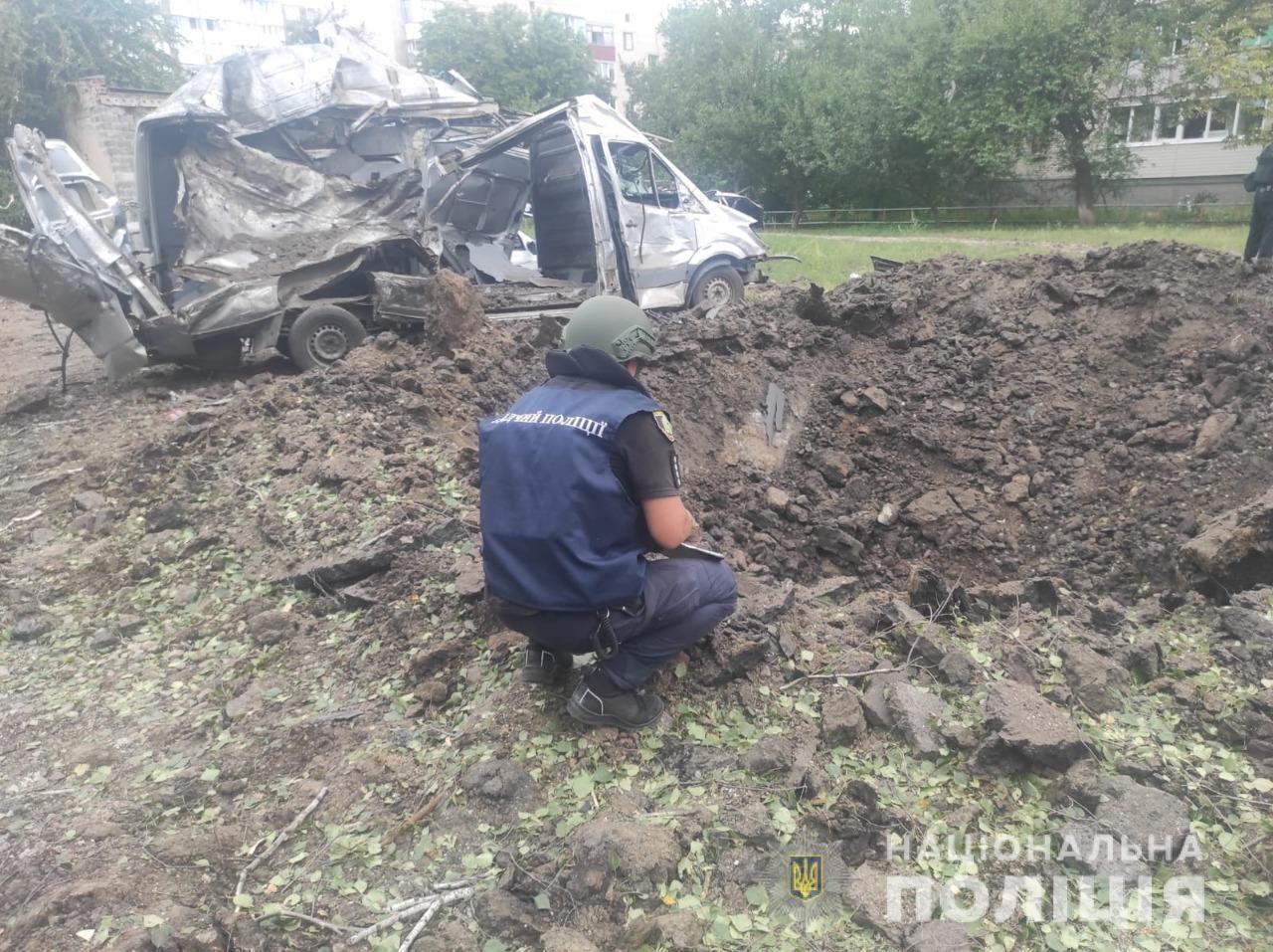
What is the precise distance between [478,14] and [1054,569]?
130 feet

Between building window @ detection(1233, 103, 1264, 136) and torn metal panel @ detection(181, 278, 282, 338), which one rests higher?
building window @ detection(1233, 103, 1264, 136)

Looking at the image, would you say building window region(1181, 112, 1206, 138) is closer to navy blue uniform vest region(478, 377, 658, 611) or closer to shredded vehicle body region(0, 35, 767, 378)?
shredded vehicle body region(0, 35, 767, 378)

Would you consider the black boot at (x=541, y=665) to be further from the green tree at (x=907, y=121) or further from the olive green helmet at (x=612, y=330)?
the green tree at (x=907, y=121)

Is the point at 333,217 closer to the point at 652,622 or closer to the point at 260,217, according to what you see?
the point at 260,217

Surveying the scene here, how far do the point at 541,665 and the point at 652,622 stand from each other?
496 millimetres

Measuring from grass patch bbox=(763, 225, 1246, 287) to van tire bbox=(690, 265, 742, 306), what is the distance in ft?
8.49

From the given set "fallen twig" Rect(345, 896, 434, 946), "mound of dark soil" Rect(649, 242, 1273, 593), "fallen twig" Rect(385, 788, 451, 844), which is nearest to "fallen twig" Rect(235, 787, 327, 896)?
"fallen twig" Rect(385, 788, 451, 844)

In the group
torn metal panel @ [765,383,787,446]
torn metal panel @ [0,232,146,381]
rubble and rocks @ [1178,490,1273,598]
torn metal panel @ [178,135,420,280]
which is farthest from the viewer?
torn metal panel @ [178,135,420,280]

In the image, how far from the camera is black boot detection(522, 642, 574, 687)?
10.3 ft

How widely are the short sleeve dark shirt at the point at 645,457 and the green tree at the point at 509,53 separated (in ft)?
119

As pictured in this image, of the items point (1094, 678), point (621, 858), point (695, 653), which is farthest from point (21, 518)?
point (1094, 678)

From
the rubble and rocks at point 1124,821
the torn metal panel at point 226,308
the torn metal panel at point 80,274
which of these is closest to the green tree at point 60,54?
the torn metal panel at point 80,274

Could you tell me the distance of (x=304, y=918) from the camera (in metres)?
2.38

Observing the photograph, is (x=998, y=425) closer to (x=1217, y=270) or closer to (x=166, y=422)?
(x=1217, y=270)
